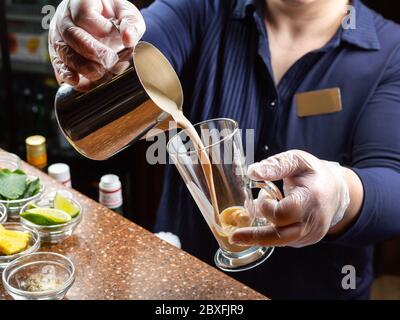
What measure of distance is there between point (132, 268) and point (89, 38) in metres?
0.44

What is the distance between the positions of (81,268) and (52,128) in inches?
68.5

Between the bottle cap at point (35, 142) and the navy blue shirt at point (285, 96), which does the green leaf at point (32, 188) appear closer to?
the bottle cap at point (35, 142)

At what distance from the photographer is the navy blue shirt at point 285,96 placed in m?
1.39

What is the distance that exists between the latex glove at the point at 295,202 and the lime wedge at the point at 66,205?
410 millimetres

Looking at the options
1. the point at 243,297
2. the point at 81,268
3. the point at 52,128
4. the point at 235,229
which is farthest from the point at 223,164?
the point at 52,128

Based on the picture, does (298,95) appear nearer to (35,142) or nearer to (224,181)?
(224,181)

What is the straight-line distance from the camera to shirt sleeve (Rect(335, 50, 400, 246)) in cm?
120

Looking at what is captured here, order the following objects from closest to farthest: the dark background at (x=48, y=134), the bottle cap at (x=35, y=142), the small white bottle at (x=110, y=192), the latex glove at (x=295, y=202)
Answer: the latex glove at (x=295, y=202) < the small white bottle at (x=110, y=192) < the bottle cap at (x=35, y=142) < the dark background at (x=48, y=134)

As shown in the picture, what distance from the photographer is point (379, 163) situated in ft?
4.20

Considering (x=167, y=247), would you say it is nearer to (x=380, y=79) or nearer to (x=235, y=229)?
(x=235, y=229)

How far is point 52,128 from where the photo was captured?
2.79 metres

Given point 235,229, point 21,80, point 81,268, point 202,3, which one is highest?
point 202,3

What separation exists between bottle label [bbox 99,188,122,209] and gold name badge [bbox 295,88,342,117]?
47cm
